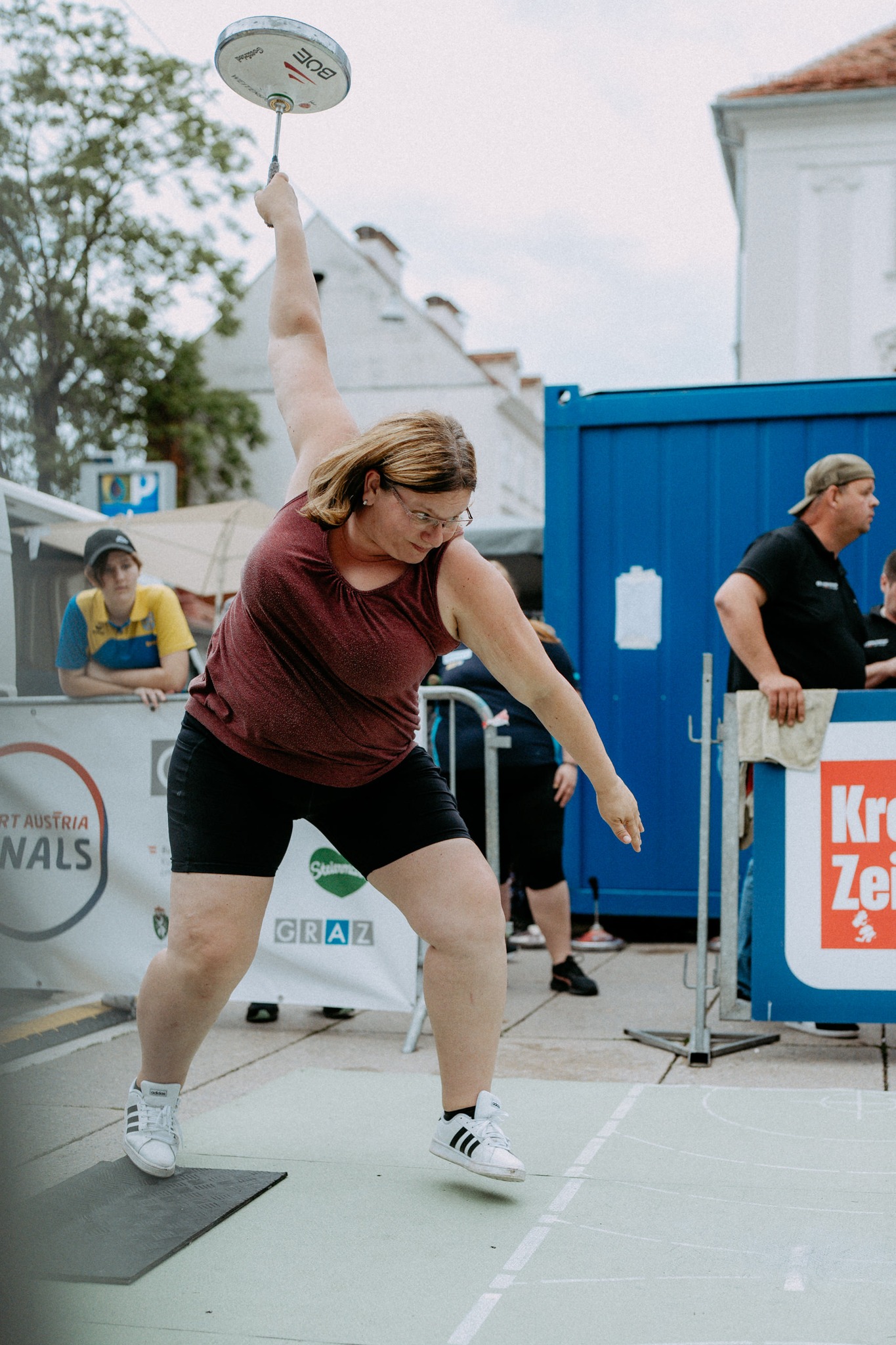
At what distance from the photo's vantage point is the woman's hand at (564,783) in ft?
19.5

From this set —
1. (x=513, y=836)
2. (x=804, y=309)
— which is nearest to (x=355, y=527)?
(x=513, y=836)

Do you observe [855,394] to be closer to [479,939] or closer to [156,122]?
[479,939]

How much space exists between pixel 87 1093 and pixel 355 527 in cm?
230

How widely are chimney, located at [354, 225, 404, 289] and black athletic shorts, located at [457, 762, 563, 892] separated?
112ft

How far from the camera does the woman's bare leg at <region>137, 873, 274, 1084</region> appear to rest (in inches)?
117

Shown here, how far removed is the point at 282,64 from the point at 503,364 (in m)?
41.3

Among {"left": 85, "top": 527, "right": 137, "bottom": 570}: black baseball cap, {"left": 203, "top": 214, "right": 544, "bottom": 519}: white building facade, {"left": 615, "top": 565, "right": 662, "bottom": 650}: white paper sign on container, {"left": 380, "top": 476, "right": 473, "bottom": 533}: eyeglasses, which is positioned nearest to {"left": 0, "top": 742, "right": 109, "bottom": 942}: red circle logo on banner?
{"left": 85, "top": 527, "right": 137, "bottom": 570}: black baseball cap

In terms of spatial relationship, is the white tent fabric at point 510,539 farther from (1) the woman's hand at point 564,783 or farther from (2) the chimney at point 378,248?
(2) the chimney at point 378,248

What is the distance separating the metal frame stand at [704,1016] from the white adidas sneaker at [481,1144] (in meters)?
1.59

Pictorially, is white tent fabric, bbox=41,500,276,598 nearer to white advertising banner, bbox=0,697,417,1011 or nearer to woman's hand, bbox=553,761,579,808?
woman's hand, bbox=553,761,579,808

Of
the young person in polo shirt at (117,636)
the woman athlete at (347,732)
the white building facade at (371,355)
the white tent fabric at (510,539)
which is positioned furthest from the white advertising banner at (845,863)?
the white building facade at (371,355)

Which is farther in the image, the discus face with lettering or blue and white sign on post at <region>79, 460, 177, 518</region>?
blue and white sign on post at <region>79, 460, 177, 518</region>

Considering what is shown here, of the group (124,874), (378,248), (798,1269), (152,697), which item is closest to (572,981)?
(124,874)

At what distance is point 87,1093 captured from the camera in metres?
4.17
